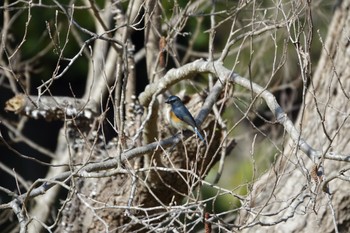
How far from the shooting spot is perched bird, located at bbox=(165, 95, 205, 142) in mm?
5200

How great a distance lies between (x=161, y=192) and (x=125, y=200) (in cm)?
28

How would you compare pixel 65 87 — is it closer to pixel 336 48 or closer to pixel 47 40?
pixel 47 40

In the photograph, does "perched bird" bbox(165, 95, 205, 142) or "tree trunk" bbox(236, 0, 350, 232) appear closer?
"perched bird" bbox(165, 95, 205, 142)

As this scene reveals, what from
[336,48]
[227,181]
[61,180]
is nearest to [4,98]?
[227,181]

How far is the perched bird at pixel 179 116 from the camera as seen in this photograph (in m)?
5.20

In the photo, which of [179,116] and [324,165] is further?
[324,165]

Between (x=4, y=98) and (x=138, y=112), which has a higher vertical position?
(x=4, y=98)

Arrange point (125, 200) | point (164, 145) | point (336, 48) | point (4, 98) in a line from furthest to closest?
point (4, 98), point (336, 48), point (125, 200), point (164, 145)

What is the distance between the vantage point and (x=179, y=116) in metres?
5.43

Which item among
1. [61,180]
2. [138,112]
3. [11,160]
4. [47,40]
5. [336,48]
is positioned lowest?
[61,180]

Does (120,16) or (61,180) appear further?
(120,16)

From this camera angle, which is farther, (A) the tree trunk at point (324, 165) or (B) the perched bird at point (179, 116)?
(A) the tree trunk at point (324, 165)

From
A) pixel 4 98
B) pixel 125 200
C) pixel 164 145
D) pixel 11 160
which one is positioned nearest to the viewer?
pixel 164 145

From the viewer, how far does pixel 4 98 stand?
11031mm
